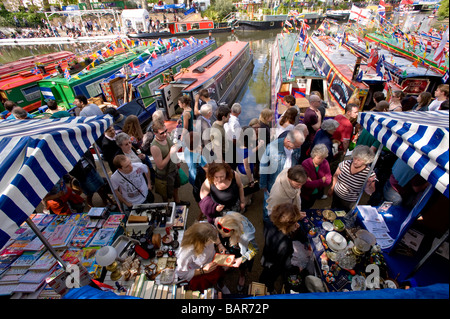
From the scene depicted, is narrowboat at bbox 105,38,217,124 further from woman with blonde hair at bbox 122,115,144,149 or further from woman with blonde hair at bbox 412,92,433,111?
woman with blonde hair at bbox 412,92,433,111

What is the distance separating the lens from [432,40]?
841 cm

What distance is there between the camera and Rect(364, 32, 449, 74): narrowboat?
7.20 meters

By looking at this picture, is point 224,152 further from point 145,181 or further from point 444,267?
point 444,267

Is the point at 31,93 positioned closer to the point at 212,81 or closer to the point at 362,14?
the point at 212,81

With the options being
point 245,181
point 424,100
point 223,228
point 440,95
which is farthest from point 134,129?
point 440,95

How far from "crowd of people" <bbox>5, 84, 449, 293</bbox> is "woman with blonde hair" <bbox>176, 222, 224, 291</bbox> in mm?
12

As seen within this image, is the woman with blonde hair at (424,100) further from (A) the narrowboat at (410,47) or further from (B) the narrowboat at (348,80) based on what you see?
(A) the narrowboat at (410,47)

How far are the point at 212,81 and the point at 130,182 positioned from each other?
20.8 feet

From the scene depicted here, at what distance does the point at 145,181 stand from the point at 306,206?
3150 millimetres

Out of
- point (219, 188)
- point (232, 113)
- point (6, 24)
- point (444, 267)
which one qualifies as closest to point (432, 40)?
point (232, 113)

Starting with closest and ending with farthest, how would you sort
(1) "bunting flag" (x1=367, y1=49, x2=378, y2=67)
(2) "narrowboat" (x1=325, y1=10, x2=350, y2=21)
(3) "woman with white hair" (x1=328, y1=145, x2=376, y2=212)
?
(3) "woman with white hair" (x1=328, y1=145, x2=376, y2=212)
(1) "bunting flag" (x1=367, y1=49, x2=378, y2=67)
(2) "narrowboat" (x1=325, y1=10, x2=350, y2=21)

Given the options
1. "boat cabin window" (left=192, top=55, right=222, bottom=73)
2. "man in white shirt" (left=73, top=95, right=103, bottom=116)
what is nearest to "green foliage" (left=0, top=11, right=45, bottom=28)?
"boat cabin window" (left=192, top=55, right=222, bottom=73)

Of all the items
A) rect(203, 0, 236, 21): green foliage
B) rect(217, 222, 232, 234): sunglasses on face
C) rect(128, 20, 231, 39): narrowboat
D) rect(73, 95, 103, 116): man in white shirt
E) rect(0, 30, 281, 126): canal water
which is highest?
rect(203, 0, 236, 21): green foliage
